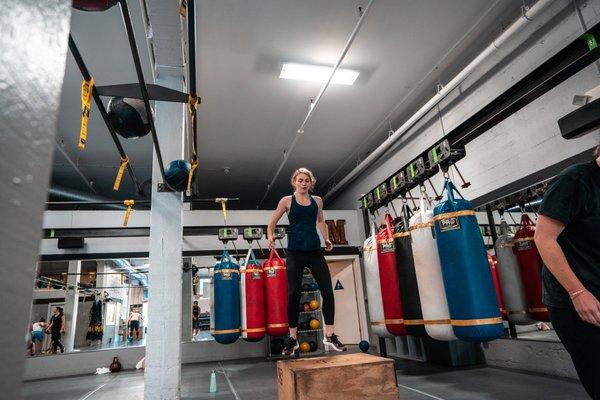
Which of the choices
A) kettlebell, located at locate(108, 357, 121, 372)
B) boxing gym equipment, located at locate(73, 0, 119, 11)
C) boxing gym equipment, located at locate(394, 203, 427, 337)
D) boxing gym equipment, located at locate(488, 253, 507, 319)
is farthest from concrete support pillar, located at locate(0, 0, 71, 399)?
kettlebell, located at locate(108, 357, 121, 372)

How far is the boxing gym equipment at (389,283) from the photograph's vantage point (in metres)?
4.01

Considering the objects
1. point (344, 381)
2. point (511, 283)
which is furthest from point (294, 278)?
point (511, 283)

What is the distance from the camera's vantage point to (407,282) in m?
3.87

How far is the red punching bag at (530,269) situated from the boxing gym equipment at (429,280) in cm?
110

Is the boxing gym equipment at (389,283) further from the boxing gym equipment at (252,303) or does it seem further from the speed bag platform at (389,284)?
the boxing gym equipment at (252,303)

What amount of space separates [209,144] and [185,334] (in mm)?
3995

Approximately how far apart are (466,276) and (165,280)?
2826 mm

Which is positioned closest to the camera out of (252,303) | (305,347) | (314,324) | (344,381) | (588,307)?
(588,307)

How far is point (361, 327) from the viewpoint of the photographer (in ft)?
27.1

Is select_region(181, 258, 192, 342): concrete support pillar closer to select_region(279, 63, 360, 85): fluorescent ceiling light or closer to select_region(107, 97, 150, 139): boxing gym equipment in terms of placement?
select_region(279, 63, 360, 85): fluorescent ceiling light

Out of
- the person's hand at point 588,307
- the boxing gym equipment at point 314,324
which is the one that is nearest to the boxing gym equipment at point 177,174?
the person's hand at point 588,307

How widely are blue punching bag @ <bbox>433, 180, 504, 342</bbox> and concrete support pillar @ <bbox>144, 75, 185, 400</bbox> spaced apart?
102 inches

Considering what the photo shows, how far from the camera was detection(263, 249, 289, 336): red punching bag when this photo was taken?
522 centimetres

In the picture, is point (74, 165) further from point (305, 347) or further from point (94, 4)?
point (94, 4)
